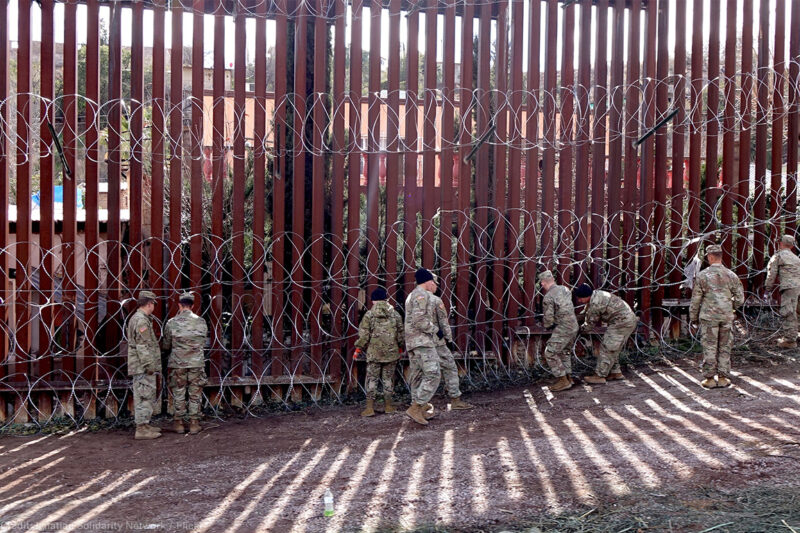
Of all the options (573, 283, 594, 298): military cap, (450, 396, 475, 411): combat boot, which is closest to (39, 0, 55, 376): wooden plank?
(450, 396, 475, 411): combat boot

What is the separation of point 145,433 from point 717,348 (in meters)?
5.71

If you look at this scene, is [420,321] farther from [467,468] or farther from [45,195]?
[45,195]

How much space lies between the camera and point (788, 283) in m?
8.25

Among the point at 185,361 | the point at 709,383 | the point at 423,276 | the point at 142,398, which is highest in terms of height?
the point at 423,276

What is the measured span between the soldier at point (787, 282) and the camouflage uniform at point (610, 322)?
5.75 ft

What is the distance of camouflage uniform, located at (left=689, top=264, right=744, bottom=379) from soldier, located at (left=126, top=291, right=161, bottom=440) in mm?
5476

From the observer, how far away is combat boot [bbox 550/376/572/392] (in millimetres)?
7820

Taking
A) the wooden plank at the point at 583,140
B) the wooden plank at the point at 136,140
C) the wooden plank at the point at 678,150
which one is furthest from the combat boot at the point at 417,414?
the wooden plank at the point at 678,150

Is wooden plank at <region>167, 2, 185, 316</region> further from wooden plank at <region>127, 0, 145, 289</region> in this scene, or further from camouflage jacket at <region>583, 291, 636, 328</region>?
camouflage jacket at <region>583, 291, 636, 328</region>

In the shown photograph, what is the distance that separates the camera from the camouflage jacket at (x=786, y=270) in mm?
8234

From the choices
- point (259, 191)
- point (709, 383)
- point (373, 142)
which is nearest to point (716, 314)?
point (709, 383)

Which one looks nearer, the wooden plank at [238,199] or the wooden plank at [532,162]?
the wooden plank at [238,199]

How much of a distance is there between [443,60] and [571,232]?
2522 mm

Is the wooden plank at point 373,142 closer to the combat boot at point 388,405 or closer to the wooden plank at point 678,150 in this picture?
the combat boot at point 388,405
